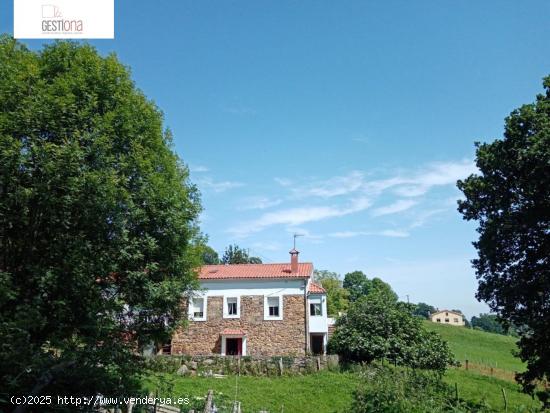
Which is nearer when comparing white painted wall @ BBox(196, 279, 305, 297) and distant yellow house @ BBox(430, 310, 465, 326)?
white painted wall @ BBox(196, 279, 305, 297)

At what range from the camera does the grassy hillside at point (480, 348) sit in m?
41.2

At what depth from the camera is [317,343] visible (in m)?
29.8

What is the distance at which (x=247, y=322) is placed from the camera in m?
27.3

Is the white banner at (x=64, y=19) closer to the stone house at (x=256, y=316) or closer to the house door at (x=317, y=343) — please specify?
the stone house at (x=256, y=316)

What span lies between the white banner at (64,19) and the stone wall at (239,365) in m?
16.8

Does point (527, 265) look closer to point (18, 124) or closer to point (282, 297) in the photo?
point (282, 297)

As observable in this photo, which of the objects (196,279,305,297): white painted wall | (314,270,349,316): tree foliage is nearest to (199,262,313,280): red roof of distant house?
(196,279,305,297): white painted wall

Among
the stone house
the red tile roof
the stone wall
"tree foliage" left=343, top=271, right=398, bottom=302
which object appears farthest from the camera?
"tree foliage" left=343, top=271, right=398, bottom=302

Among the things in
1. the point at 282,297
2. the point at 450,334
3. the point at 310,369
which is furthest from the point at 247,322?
the point at 450,334

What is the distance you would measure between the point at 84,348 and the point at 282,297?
63.9ft

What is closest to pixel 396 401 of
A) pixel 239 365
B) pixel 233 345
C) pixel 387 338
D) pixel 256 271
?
pixel 239 365

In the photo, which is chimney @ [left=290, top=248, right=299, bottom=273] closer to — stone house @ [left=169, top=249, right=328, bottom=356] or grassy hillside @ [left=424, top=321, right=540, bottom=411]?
stone house @ [left=169, top=249, right=328, bottom=356]

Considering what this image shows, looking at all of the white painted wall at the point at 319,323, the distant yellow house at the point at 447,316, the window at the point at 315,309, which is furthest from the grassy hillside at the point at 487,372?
the distant yellow house at the point at 447,316

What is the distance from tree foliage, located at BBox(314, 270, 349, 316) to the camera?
60.2 meters
